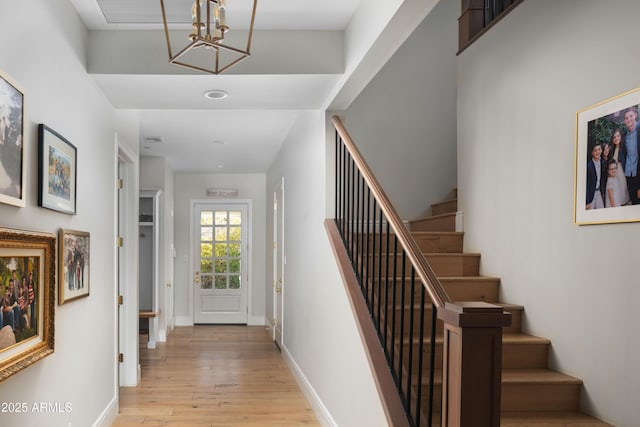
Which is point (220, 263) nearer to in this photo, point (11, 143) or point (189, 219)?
point (189, 219)

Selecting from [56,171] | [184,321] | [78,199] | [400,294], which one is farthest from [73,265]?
[184,321]

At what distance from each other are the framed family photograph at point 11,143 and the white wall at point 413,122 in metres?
3.50

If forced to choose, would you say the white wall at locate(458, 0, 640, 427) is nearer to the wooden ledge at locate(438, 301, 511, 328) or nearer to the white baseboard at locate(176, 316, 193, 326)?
the wooden ledge at locate(438, 301, 511, 328)

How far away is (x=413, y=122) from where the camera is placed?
17.8 ft

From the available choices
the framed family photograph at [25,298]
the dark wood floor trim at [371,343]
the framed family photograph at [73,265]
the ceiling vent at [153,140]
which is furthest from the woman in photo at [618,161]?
the ceiling vent at [153,140]

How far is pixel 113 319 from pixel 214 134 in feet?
8.62

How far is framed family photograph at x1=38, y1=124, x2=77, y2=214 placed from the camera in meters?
2.48

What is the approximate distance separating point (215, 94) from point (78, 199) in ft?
3.75

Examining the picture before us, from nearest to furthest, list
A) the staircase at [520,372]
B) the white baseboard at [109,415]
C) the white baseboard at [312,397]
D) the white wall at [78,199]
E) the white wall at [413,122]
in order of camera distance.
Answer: the white wall at [78,199] < the staircase at [520,372] < the white baseboard at [109,415] < the white baseboard at [312,397] < the white wall at [413,122]

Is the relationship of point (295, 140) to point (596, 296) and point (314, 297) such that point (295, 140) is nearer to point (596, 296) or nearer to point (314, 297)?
point (314, 297)

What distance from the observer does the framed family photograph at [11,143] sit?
206cm

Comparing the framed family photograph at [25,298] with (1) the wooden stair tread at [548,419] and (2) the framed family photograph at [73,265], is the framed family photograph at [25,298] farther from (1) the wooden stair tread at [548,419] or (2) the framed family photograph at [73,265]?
(1) the wooden stair tread at [548,419]

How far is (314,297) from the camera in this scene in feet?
14.9

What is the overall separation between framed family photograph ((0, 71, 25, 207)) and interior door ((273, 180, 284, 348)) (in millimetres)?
4611
